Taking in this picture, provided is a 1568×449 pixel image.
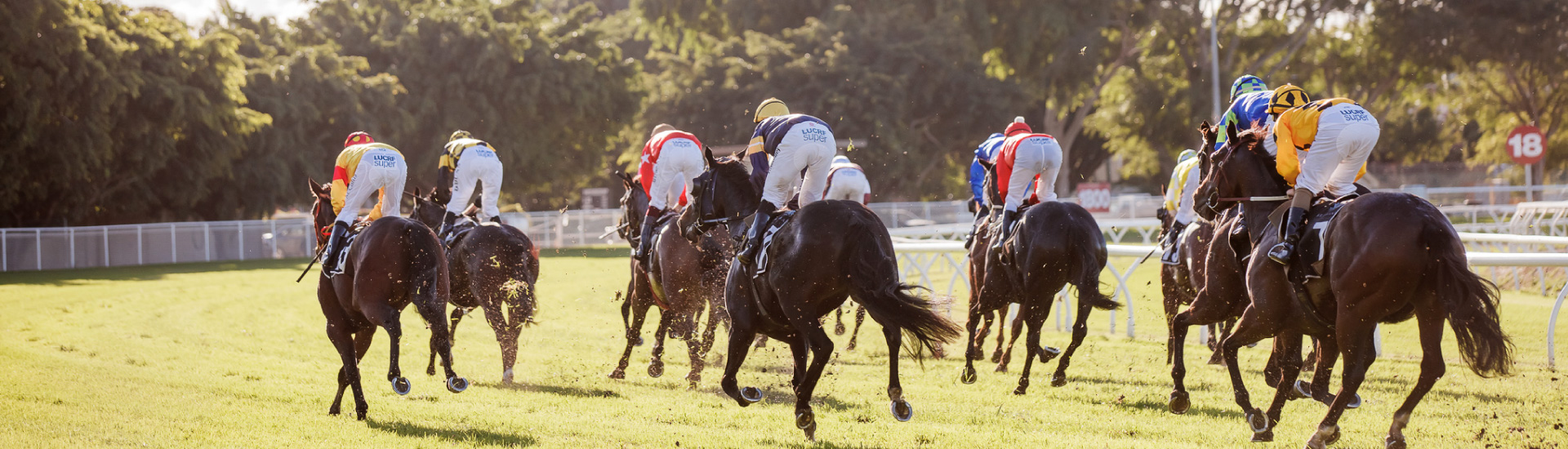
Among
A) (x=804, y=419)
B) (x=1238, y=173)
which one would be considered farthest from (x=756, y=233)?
(x=1238, y=173)

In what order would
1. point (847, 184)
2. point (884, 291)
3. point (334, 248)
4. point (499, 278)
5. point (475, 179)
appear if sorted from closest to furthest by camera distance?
point (884, 291) < point (334, 248) < point (499, 278) < point (475, 179) < point (847, 184)

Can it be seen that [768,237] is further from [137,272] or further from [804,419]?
[137,272]

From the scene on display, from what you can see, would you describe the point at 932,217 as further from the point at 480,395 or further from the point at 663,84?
the point at 480,395

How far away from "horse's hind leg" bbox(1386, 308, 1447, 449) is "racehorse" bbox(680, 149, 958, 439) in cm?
191

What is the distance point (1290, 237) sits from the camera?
540 cm

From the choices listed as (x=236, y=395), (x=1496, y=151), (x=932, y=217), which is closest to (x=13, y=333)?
(x=236, y=395)

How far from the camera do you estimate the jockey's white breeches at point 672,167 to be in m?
8.16

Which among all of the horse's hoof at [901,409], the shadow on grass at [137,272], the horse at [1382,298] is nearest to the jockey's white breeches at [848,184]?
the horse's hoof at [901,409]

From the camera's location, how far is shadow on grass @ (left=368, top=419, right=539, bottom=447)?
5.92m

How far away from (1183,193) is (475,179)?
5.27m

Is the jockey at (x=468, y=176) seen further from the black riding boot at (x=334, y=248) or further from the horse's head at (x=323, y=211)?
the black riding boot at (x=334, y=248)

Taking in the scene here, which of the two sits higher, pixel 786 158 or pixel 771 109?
pixel 771 109

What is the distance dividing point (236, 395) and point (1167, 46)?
32.0 m

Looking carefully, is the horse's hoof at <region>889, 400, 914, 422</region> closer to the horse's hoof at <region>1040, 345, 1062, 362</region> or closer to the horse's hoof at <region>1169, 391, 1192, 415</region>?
the horse's hoof at <region>1169, 391, 1192, 415</region>
